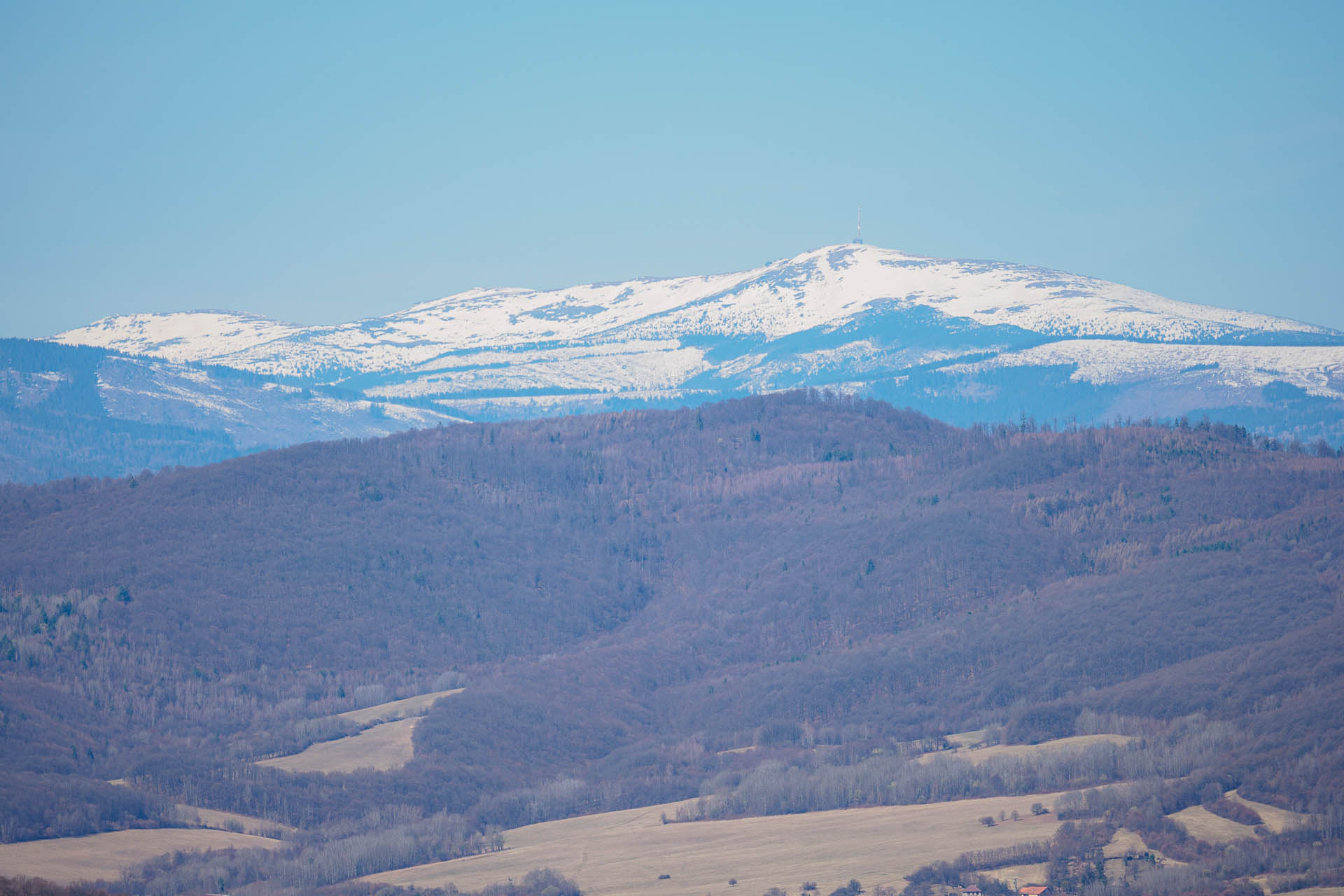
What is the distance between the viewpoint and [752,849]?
5901 inches

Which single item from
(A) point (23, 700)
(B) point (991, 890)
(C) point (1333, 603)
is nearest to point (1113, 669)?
(C) point (1333, 603)

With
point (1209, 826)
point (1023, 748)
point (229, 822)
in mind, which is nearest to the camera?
point (1209, 826)

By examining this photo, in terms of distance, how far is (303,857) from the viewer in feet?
502

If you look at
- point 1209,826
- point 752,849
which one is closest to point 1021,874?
point 1209,826

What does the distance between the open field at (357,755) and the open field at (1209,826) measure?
85203 millimetres

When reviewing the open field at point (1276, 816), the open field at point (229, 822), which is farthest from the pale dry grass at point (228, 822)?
the open field at point (1276, 816)

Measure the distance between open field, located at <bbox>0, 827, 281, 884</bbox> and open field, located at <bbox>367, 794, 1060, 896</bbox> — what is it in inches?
719

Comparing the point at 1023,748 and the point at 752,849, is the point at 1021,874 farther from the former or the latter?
the point at 1023,748

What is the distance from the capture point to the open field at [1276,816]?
137m

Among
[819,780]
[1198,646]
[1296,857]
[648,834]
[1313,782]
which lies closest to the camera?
[1296,857]

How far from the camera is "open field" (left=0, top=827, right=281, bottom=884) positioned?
139625mm

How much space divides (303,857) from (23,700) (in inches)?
2464

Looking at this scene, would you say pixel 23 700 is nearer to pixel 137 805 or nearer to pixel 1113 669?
pixel 137 805

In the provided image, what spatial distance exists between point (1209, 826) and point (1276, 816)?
5.78 metres
